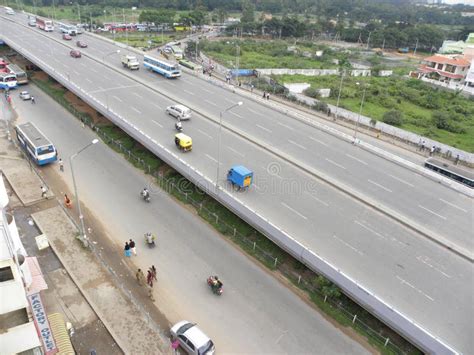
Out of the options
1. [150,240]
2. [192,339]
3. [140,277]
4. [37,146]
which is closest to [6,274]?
[192,339]

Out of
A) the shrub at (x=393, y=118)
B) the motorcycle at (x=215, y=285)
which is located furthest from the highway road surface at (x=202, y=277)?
the shrub at (x=393, y=118)

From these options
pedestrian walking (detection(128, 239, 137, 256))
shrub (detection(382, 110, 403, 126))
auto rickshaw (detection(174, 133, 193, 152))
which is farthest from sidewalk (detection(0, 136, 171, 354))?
shrub (detection(382, 110, 403, 126))

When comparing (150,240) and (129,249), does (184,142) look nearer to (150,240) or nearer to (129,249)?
(150,240)

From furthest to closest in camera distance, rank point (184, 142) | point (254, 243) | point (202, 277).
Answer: point (184, 142), point (254, 243), point (202, 277)

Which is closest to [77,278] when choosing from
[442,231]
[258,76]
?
[442,231]

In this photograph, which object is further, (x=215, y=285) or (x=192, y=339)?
(x=215, y=285)

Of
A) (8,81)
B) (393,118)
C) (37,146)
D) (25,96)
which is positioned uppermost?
(8,81)
